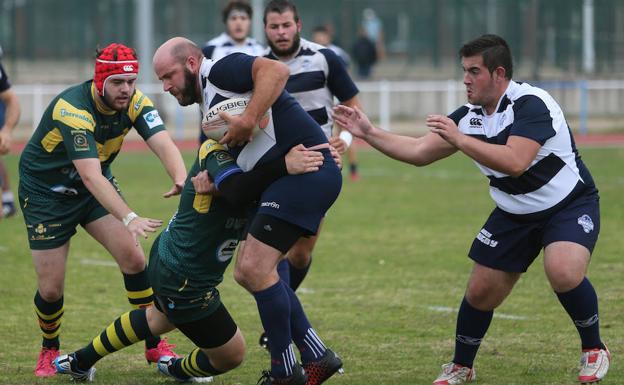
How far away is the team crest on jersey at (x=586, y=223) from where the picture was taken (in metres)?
6.13

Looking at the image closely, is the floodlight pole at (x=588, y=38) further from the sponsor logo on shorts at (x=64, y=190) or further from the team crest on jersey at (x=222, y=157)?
the team crest on jersey at (x=222, y=157)

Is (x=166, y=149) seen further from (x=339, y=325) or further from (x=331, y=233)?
(x=331, y=233)

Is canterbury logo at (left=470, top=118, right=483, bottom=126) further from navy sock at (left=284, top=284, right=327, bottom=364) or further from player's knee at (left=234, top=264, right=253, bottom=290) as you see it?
player's knee at (left=234, top=264, right=253, bottom=290)

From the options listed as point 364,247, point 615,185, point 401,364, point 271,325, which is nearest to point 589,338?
point 401,364

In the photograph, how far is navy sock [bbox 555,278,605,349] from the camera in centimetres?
614

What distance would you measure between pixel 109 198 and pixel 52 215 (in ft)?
2.64

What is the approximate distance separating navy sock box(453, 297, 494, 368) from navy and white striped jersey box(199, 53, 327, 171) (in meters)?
1.32

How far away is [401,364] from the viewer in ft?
23.1

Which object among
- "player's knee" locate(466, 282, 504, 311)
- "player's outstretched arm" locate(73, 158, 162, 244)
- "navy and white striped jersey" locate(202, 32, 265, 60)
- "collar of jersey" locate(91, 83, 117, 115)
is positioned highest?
"collar of jersey" locate(91, 83, 117, 115)

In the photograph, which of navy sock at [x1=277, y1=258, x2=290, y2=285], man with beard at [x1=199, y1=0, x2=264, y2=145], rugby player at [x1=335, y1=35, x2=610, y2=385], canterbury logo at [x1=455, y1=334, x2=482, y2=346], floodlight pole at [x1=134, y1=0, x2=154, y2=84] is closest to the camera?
rugby player at [x1=335, y1=35, x2=610, y2=385]

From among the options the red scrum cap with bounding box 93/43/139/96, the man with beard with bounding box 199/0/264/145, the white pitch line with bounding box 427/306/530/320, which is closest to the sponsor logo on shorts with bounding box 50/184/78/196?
the red scrum cap with bounding box 93/43/139/96

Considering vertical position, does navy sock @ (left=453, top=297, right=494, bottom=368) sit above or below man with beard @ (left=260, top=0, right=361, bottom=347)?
below

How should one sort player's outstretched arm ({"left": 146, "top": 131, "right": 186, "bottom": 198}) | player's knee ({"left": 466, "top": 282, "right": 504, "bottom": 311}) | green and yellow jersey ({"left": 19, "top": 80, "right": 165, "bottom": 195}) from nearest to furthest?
player's knee ({"left": 466, "top": 282, "right": 504, "bottom": 311})
green and yellow jersey ({"left": 19, "top": 80, "right": 165, "bottom": 195})
player's outstretched arm ({"left": 146, "top": 131, "right": 186, "bottom": 198})

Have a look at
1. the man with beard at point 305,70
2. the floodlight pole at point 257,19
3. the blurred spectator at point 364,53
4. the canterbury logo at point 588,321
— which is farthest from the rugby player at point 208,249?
the floodlight pole at point 257,19
